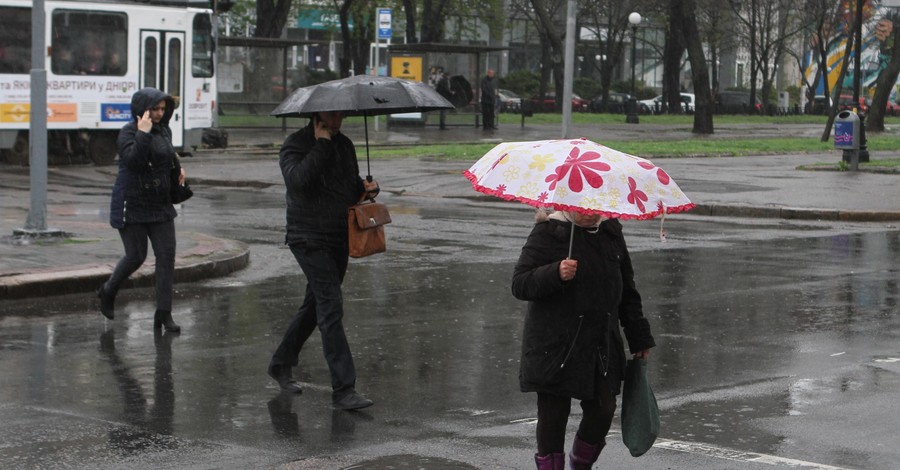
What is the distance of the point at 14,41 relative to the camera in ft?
88.0

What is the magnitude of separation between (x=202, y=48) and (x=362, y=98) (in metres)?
23.3

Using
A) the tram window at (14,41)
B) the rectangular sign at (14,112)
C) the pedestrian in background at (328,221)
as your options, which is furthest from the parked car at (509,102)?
the pedestrian in background at (328,221)

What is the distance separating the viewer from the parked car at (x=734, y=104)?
75812mm

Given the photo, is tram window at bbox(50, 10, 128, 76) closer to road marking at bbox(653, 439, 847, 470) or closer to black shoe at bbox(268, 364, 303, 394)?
black shoe at bbox(268, 364, 303, 394)

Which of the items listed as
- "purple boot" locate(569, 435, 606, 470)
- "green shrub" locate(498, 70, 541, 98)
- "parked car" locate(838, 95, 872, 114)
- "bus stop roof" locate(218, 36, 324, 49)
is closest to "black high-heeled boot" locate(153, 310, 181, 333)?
"purple boot" locate(569, 435, 606, 470)

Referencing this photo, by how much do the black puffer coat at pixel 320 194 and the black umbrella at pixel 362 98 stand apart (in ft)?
0.55

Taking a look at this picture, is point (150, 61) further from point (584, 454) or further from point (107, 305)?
point (584, 454)

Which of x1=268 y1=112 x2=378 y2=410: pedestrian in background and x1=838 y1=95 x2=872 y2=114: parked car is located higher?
x1=838 y1=95 x2=872 y2=114: parked car

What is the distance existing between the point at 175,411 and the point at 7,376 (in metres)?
1.43

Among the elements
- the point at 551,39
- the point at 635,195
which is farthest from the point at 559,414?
the point at 551,39

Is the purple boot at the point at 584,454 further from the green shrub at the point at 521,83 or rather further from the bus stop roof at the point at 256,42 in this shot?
the green shrub at the point at 521,83

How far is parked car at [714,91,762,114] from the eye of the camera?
249 feet

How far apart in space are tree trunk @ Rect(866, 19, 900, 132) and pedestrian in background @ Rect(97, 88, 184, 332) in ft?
124

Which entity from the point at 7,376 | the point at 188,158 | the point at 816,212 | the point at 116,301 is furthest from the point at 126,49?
the point at 7,376
